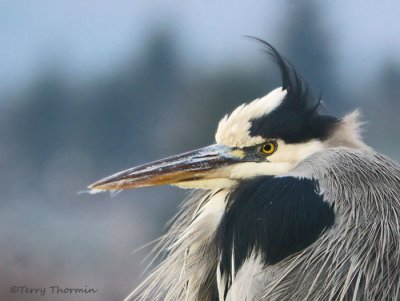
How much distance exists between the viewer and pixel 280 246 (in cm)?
138

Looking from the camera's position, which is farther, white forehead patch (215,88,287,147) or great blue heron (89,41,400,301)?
white forehead patch (215,88,287,147)

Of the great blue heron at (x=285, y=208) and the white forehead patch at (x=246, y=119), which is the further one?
the white forehead patch at (x=246, y=119)

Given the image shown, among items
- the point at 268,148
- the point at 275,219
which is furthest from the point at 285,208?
the point at 268,148

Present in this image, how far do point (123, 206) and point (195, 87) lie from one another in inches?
45.7

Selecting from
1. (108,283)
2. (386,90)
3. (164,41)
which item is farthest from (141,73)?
(108,283)

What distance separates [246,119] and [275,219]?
180 millimetres

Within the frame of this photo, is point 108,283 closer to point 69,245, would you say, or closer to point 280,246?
point 69,245

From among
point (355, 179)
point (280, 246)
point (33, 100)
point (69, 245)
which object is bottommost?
point (69, 245)

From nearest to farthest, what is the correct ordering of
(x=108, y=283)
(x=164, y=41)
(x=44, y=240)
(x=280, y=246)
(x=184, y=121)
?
1. (x=280, y=246)
2. (x=108, y=283)
3. (x=44, y=240)
4. (x=184, y=121)
5. (x=164, y=41)

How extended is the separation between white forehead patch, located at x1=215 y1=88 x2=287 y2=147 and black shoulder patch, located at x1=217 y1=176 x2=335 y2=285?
0.26 feet

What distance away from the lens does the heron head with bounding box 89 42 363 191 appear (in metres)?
1.46

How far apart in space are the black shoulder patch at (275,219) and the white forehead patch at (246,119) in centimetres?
8

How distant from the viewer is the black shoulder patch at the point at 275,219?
4.50ft

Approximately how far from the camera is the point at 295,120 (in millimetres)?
1460
